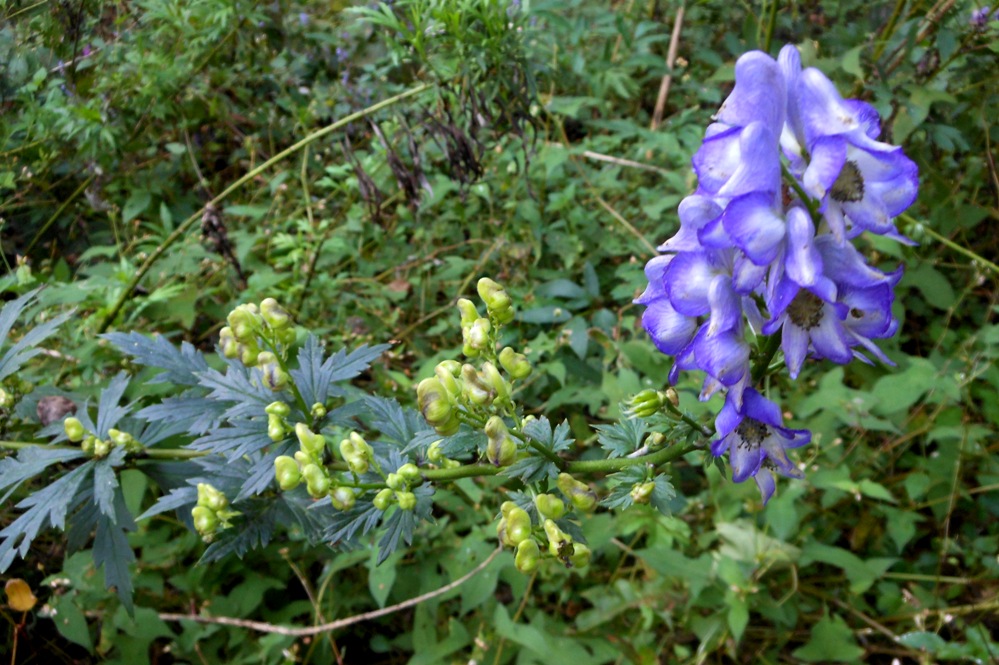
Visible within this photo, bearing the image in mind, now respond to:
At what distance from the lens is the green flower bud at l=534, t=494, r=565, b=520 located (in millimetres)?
775

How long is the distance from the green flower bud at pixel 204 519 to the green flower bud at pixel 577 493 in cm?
46

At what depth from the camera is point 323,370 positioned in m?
1.05

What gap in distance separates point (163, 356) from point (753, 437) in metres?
0.87

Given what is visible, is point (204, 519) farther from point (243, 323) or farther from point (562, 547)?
point (562, 547)

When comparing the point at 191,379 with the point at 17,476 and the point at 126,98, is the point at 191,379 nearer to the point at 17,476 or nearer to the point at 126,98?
the point at 17,476

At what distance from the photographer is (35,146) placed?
5.55 ft

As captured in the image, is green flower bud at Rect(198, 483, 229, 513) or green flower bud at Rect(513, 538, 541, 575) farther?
green flower bud at Rect(198, 483, 229, 513)

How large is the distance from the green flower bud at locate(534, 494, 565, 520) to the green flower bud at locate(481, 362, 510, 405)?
0.37ft

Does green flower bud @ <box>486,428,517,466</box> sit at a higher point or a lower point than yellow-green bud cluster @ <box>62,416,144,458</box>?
higher

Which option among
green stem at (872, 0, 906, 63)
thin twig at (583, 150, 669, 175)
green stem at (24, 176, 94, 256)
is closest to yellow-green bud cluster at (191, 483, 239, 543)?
green stem at (24, 176, 94, 256)

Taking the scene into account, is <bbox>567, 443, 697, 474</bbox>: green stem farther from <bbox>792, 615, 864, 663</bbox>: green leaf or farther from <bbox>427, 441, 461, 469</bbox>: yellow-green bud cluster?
<bbox>792, 615, 864, 663</bbox>: green leaf

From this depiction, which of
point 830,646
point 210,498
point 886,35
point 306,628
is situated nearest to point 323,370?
point 210,498

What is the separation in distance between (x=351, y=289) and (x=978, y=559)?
188cm

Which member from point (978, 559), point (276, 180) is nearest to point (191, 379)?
point (276, 180)
